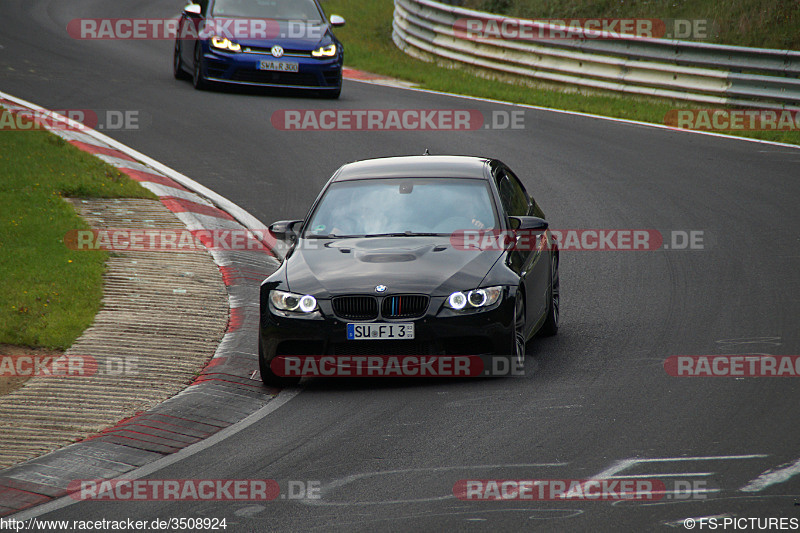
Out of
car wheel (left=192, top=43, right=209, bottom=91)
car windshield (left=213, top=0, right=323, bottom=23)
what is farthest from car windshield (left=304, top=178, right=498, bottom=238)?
car windshield (left=213, top=0, right=323, bottom=23)

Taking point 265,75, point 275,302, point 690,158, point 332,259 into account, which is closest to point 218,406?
point 275,302

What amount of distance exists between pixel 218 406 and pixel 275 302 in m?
0.93

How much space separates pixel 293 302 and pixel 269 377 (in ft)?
1.87

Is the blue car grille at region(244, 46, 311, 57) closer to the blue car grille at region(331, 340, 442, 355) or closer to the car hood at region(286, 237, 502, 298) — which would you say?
the car hood at region(286, 237, 502, 298)

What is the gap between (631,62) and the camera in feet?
69.2

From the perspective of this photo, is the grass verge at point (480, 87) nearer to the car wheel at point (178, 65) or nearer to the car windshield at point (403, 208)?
the car wheel at point (178, 65)

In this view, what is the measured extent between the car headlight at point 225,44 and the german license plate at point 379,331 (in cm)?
1262

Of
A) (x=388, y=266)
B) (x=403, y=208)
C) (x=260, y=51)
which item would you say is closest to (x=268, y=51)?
(x=260, y=51)

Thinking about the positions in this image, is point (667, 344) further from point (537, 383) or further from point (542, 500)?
point (542, 500)

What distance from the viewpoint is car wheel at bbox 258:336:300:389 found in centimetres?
830

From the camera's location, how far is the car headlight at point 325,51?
1984cm

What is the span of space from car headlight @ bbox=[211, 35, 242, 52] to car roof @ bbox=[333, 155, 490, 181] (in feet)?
33.9

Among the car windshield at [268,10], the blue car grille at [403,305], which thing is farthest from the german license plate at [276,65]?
the blue car grille at [403,305]

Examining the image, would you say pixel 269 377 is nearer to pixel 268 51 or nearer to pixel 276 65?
pixel 276 65
